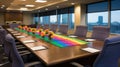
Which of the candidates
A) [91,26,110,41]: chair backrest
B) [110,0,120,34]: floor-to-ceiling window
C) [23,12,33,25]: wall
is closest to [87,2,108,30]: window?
[110,0,120,34]: floor-to-ceiling window

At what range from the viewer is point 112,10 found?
615 cm

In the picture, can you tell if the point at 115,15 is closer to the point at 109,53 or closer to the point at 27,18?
the point at 109,53

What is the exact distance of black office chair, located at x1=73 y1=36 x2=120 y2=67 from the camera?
1.40 metres

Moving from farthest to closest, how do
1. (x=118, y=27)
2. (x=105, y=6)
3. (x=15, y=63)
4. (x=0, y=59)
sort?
1. (x=105, y=6)
2. (x=118, y=27)
3. (x=0, y=59)
4. (x=15, y=63)

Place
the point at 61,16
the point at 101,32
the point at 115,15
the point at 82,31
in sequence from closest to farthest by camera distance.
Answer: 1. the point at 101,32
2. the point at 82,31
3. the point at 115,15
4. the point at 61,16

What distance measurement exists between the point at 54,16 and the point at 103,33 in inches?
349

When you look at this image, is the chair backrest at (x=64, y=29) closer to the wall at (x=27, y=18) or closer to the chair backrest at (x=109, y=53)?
the chair backrest at (x=109, y=53)

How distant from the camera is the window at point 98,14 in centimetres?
654

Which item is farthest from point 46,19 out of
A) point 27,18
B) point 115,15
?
point 115,15

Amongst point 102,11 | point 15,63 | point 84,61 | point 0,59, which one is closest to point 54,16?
point 102,11

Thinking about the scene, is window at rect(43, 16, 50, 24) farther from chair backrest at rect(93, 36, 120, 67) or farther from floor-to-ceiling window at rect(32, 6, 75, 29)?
chair backrest at rect(93, 36, 120, 67)

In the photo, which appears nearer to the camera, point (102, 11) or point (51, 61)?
point (51, 61)

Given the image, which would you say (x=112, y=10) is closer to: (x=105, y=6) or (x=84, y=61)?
(x=105, y=6)

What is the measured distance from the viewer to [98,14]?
23.2 ft
